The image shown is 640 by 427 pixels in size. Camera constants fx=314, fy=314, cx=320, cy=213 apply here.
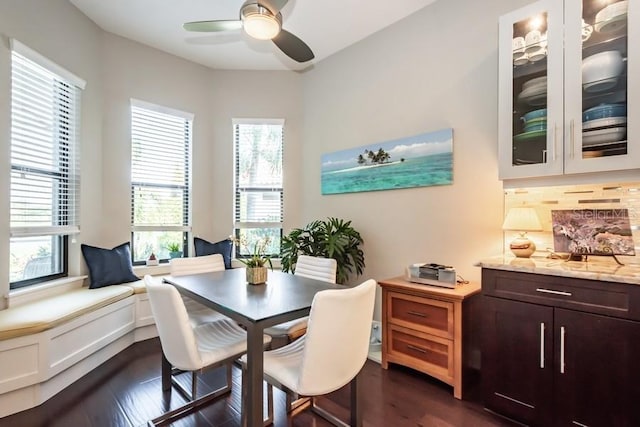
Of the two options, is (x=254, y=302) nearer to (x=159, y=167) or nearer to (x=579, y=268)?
(x=579, y=268)

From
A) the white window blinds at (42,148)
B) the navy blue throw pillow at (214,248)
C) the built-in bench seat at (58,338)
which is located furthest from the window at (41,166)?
the navy blue throw pillow at (214,248)

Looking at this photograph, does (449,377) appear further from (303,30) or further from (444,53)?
(303,30)

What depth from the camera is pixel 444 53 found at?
290cm

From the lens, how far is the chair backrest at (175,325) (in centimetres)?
166

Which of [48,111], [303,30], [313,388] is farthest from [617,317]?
[48,111]

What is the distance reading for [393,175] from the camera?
10.7 feet

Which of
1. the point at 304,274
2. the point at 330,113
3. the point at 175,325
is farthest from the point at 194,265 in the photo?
the point at 330,113

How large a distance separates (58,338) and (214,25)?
255cm

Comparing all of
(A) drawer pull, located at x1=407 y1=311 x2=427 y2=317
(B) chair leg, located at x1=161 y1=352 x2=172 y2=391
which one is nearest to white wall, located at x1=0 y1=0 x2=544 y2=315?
(A) drawer pull, located at x1=407 y1=311 x2=427 y2=317

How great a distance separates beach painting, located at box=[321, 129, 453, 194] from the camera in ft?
9.49

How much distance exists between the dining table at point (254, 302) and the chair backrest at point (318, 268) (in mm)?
241

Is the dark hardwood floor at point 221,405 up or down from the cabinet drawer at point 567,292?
down

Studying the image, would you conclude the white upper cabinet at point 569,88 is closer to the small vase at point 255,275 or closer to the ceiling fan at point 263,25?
the ceiling fan at point 263,25

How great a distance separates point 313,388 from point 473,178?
2148 mm
